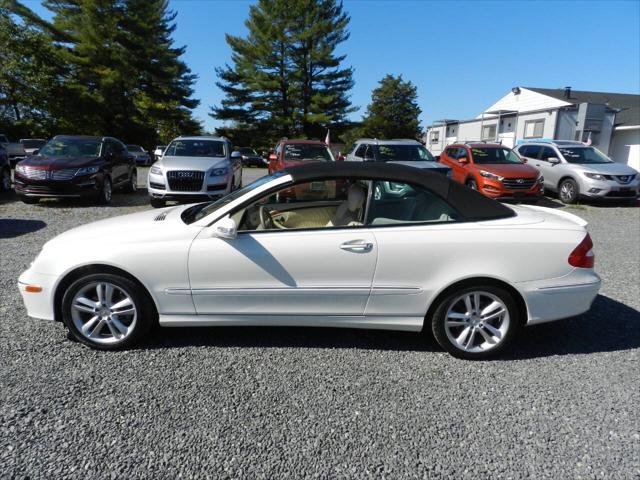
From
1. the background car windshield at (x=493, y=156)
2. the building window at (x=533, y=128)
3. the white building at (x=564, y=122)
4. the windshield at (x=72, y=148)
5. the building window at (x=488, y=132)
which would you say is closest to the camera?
the windshield at (x=72, y=148)

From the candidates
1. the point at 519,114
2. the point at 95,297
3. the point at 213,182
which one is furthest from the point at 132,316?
the point at 519,114

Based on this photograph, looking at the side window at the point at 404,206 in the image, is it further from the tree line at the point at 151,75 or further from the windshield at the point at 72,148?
the tree line at the point at 151,75

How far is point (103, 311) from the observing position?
10.4 feet

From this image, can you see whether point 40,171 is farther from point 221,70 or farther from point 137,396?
point 221,70

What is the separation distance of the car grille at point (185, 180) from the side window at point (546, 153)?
10733 millimetres

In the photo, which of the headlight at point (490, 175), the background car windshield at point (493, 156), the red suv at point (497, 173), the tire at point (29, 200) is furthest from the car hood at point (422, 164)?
the tire at point (29, 200)

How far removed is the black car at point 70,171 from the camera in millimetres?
9336

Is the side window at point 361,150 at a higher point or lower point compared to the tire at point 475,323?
higher

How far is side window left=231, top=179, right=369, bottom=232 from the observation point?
329 cm

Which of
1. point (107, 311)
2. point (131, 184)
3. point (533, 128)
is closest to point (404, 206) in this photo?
point (107, 311)

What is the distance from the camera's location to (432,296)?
3.13 meters

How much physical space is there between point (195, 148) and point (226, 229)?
27.8ft

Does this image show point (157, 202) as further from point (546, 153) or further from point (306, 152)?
point (546, 153)

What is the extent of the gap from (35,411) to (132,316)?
34.1 inches
